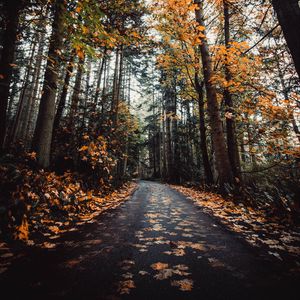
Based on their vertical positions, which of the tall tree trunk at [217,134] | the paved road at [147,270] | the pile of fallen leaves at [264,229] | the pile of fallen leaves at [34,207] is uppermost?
the tall tree trunk at [217,134]

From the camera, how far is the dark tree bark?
9.11ft

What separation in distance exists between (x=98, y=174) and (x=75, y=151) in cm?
130

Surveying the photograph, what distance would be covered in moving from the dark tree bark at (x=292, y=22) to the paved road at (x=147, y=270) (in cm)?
284

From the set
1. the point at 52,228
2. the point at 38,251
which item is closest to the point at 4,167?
the point at 52,228

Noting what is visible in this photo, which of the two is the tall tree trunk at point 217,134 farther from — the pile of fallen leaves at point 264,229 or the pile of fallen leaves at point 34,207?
the pile of fallen leaves at point 34,207

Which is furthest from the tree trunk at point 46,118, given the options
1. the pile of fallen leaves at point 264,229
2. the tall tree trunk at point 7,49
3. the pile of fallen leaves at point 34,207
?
the pile of fallen leaves at point 264,229

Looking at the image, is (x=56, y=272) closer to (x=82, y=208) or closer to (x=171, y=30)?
(x=82, y=208)

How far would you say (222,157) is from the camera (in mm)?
7375

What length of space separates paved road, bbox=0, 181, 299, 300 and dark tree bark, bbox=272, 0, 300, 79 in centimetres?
284

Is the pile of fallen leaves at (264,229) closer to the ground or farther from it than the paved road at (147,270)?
farther from it

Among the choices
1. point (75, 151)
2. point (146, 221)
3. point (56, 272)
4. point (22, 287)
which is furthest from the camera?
point (75, 151)

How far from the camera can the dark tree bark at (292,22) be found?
278 centimetres

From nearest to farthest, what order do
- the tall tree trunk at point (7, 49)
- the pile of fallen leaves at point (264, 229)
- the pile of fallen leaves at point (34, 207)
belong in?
the pile of fallen leaves at point (264, 229), the pile of fallen leaves at point (34, 207), the tall tree trunk at point (7, 49)

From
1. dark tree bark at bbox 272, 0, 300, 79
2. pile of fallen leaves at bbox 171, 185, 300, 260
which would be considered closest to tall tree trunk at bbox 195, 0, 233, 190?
pile of fallen leaves at bbox 171, 185, 300, 260
